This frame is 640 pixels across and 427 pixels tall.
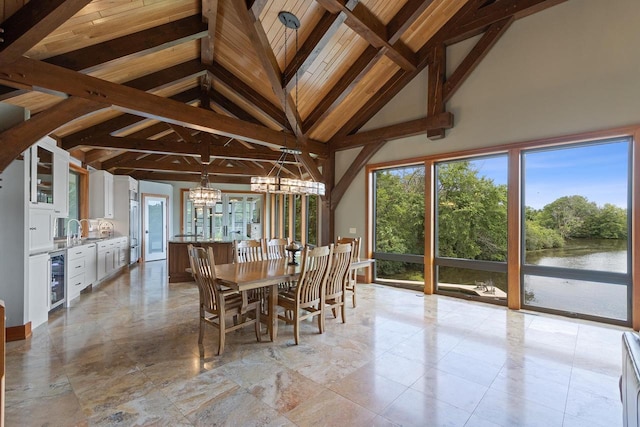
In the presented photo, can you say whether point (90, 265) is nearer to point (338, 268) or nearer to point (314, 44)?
point (338, 268)

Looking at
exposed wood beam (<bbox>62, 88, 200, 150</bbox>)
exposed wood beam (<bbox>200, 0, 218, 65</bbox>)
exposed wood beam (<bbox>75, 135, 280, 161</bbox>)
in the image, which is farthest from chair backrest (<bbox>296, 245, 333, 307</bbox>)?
exposed wood beam (<bbox>62, 88, 200, 150</bbox>)

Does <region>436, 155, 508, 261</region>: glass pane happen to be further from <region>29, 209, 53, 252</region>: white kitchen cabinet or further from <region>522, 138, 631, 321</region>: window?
<region>29, 209, 53, 252</region>: white kitchen cabinet

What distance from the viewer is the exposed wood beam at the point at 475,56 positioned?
4.46 m

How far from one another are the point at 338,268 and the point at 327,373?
1269 millimetres

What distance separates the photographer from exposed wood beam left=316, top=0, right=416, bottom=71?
3.51 meters

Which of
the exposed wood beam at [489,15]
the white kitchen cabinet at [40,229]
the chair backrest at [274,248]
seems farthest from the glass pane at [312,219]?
the white kitchen cabinet at [40,229]

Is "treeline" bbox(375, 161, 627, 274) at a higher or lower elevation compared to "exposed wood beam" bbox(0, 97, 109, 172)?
lower

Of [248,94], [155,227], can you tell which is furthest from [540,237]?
[155,227]

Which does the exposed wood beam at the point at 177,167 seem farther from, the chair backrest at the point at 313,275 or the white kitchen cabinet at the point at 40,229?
the chair backrest at the point at 313,275

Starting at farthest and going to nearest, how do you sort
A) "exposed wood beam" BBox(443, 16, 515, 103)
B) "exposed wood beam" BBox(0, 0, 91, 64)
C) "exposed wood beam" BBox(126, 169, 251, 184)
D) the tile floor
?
"exposed wood beam" BBox(126, 169, 251, 184) → "exposed wood beam" BBox(443, 16, 515, 103) → "exposed wood beam" BBox(0, 0, 91, 64) → the tile floor

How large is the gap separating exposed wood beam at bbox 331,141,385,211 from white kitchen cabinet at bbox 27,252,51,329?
4.88m

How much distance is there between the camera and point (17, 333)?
3.24 metres

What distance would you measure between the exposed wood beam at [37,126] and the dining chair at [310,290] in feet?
10.2

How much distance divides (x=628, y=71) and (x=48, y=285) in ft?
25.3
